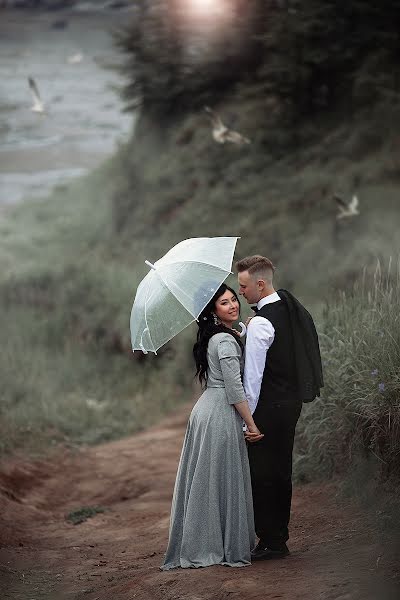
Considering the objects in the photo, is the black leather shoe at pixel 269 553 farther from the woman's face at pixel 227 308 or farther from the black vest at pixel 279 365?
the woman's face at pixel 227 308

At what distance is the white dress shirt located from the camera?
19.6 feet

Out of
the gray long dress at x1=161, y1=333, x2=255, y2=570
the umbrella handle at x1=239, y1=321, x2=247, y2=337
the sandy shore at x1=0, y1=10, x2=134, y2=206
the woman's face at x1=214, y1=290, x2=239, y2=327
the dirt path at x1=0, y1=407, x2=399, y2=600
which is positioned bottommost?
the sandy shore at x1=0, y1=10, x2=134, y2=206

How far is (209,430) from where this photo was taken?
611 cm

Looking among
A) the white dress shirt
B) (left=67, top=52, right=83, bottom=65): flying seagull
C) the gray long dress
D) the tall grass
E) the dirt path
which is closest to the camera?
the dirt path

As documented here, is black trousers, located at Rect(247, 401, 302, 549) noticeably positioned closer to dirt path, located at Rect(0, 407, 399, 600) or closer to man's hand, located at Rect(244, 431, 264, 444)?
man's hand, located at Rect(244, 431, 264, 444)

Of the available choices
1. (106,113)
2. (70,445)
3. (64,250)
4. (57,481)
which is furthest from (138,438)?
(106,113)

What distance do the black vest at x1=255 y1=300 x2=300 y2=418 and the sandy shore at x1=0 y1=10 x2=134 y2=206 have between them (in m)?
31.6

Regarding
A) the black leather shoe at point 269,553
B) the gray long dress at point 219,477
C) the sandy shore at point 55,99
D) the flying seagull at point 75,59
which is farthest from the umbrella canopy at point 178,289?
the flying seagull at point 75,59

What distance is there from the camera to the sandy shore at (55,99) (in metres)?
38.1

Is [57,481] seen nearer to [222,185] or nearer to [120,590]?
[120,590]

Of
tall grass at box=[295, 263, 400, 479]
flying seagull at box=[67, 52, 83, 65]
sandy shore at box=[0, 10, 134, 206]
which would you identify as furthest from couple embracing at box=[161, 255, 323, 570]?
flying seagull at box=[67, 52, 83, 65]

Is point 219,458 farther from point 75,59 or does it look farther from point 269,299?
point 75,59

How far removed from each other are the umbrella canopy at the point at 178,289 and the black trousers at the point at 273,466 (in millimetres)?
698

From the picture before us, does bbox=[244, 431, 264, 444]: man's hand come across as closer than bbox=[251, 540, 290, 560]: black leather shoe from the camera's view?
Yes
